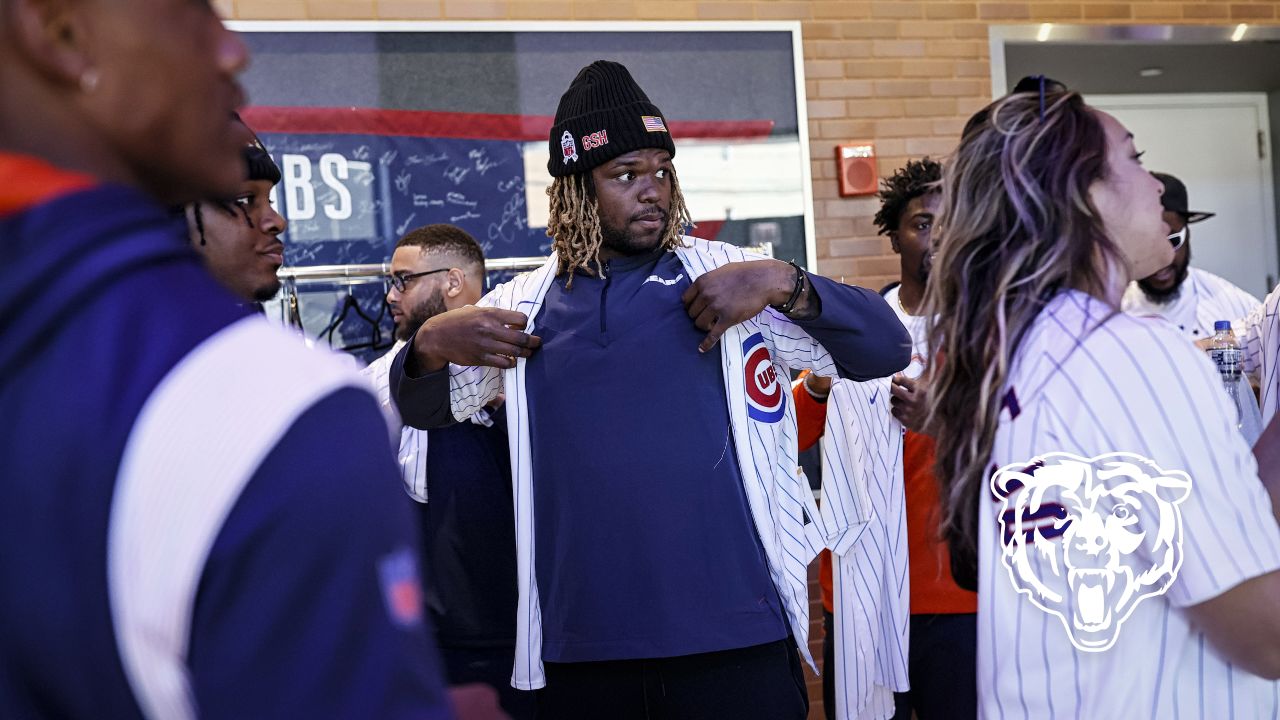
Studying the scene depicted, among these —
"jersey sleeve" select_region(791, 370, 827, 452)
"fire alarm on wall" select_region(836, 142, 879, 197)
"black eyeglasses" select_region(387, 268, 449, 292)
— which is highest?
"fire alarm on wall" select_region(836, 142, 879, 197)

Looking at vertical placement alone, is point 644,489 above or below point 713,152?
below

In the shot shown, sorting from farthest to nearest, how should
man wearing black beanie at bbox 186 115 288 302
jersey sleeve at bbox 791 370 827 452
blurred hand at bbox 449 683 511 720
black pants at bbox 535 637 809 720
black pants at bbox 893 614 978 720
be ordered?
jersey sleeve at bbox 791 370 827 452
black pants at bbox 893 614 978 720
man wearing black beanie at bbox 186 115 288 302
black pants at bbox 535 637 809 720
blurred hand at bbox 449 683 511 720

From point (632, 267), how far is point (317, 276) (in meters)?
2.00

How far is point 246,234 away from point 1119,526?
2030 millimetres

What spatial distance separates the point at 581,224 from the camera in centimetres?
275

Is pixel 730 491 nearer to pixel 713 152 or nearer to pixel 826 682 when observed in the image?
pixel 826 682

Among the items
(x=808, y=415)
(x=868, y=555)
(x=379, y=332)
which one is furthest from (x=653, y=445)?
(x=379, y=332)

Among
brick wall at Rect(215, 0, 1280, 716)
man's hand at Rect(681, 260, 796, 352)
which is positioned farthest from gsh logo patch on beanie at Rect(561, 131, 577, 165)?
brick wall at Rect(215, 0, 1280, 716)

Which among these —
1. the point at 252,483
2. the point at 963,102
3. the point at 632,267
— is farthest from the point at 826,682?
the point at 252,483

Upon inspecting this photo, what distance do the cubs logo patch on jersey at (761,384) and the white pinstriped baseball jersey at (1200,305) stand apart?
2398 mm

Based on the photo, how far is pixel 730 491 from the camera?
2469mm

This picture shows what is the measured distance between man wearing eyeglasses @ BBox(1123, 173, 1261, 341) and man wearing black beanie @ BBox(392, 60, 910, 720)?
2391 mm

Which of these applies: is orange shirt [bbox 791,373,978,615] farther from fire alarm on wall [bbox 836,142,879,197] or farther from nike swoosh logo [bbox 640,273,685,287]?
fire alarm on wall [bbox 836,142,879,197]

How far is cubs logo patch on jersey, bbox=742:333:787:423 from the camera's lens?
2551 mm
